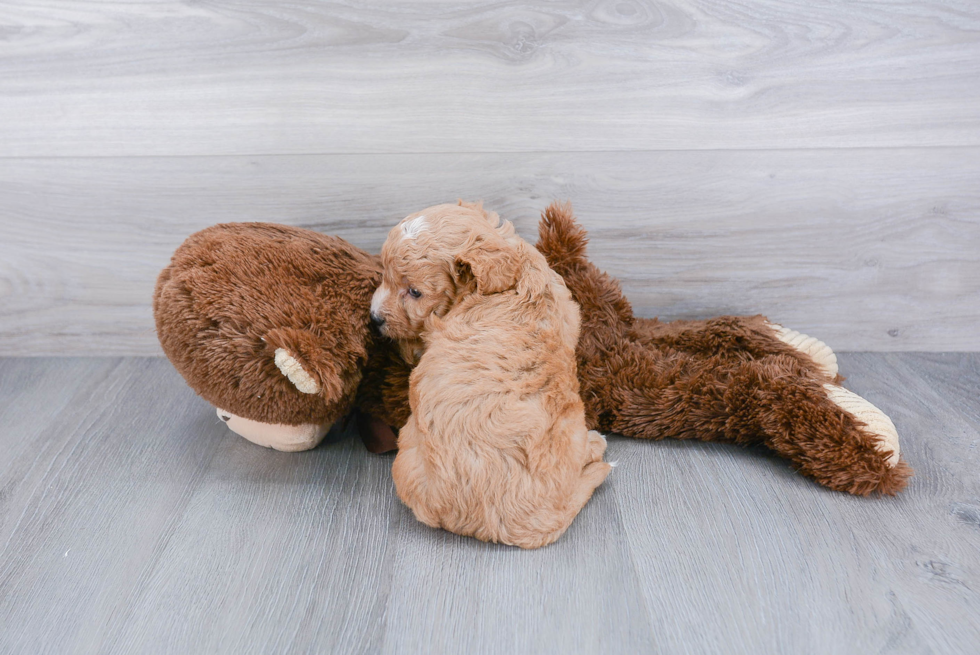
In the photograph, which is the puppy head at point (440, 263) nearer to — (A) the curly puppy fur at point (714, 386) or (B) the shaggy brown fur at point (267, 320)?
(B) the shaggy brown fur at point (267, 320)

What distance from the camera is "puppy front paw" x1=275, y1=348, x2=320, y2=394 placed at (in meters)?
1.18

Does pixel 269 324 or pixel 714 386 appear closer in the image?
pixel 269 324

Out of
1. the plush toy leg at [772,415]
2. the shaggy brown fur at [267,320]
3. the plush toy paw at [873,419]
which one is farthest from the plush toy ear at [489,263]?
the plush toy paw at [873,419]

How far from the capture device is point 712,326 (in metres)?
1.53

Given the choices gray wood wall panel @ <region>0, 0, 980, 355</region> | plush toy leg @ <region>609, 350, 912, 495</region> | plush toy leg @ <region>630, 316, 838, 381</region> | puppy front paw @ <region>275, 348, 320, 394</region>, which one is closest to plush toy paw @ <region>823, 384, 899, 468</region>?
plush toy leg @ <region>609, 350, 912, 495</region>

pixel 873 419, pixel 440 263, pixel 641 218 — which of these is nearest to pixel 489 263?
pixel 440 263

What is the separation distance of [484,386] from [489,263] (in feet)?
0.68

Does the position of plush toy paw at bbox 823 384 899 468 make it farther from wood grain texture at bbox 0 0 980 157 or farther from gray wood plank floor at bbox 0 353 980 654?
wood grain texture at bbox 0 0 980 157

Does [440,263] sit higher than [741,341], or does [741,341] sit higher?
[440,263]

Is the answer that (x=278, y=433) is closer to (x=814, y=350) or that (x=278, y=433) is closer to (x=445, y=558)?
(x=445, y=558)

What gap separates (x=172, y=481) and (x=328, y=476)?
0.99 ft

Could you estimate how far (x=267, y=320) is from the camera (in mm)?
1220

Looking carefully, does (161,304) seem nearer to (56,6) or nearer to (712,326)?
(56,6)

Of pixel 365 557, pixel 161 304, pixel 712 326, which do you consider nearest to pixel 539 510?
pixel 365 557
